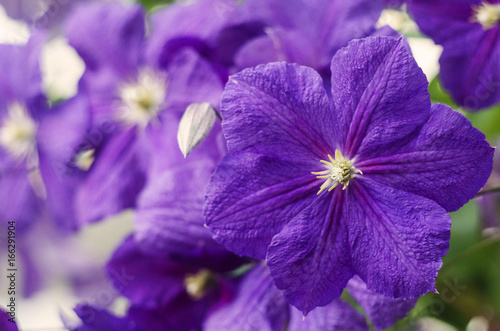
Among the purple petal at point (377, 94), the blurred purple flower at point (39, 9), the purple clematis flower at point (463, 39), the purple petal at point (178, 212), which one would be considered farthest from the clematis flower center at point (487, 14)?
the blurred purple flower at point (39, 9)

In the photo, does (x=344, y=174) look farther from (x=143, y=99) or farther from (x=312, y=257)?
(x=143, y=99)

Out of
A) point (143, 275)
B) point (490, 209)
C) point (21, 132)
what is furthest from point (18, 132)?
point (490, 209)

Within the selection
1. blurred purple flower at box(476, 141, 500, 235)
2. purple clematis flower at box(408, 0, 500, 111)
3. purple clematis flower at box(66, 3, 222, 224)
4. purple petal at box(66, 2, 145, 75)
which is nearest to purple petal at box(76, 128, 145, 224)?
purple clematis flower at box(66, 3, 222, 224)

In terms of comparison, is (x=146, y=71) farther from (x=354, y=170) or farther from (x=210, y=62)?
(x=354, y=170)

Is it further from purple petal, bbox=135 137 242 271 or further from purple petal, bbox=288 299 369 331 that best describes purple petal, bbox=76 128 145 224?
purple petal, bbox=288 299 369 331

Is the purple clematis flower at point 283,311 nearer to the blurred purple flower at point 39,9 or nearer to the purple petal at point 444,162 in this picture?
the purple petal at point 444,162
